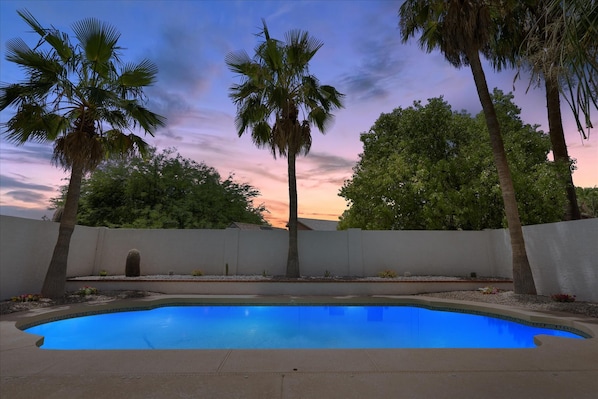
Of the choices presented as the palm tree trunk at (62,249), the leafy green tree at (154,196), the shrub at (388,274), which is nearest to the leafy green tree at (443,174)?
the shrub at (388,274)

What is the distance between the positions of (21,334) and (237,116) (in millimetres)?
10236

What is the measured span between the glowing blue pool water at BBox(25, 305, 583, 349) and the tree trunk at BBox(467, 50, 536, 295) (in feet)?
7.95

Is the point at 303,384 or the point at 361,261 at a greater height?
the point at 361,261

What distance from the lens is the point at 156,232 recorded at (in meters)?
14.7

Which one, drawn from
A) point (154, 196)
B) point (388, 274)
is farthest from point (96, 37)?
point (154, 196)

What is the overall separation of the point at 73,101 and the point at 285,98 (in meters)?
7.15

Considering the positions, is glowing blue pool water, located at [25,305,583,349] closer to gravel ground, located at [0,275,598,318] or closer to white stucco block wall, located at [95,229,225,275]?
gravel ground, located at [0,275,598,318]

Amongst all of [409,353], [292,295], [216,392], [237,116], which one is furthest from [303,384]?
[237,116]

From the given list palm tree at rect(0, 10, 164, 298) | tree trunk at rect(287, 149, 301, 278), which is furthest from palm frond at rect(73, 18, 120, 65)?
tree trunk at rect(287, 149, 301, 278)

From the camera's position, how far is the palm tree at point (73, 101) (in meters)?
8.90

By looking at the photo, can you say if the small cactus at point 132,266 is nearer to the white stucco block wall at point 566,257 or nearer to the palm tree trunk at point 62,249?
the palm tree trunk at point 62,249

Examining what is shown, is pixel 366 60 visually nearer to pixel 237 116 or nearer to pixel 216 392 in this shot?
pixel 237 116

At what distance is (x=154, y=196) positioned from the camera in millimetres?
21406

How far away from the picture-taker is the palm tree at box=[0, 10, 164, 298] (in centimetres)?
890
